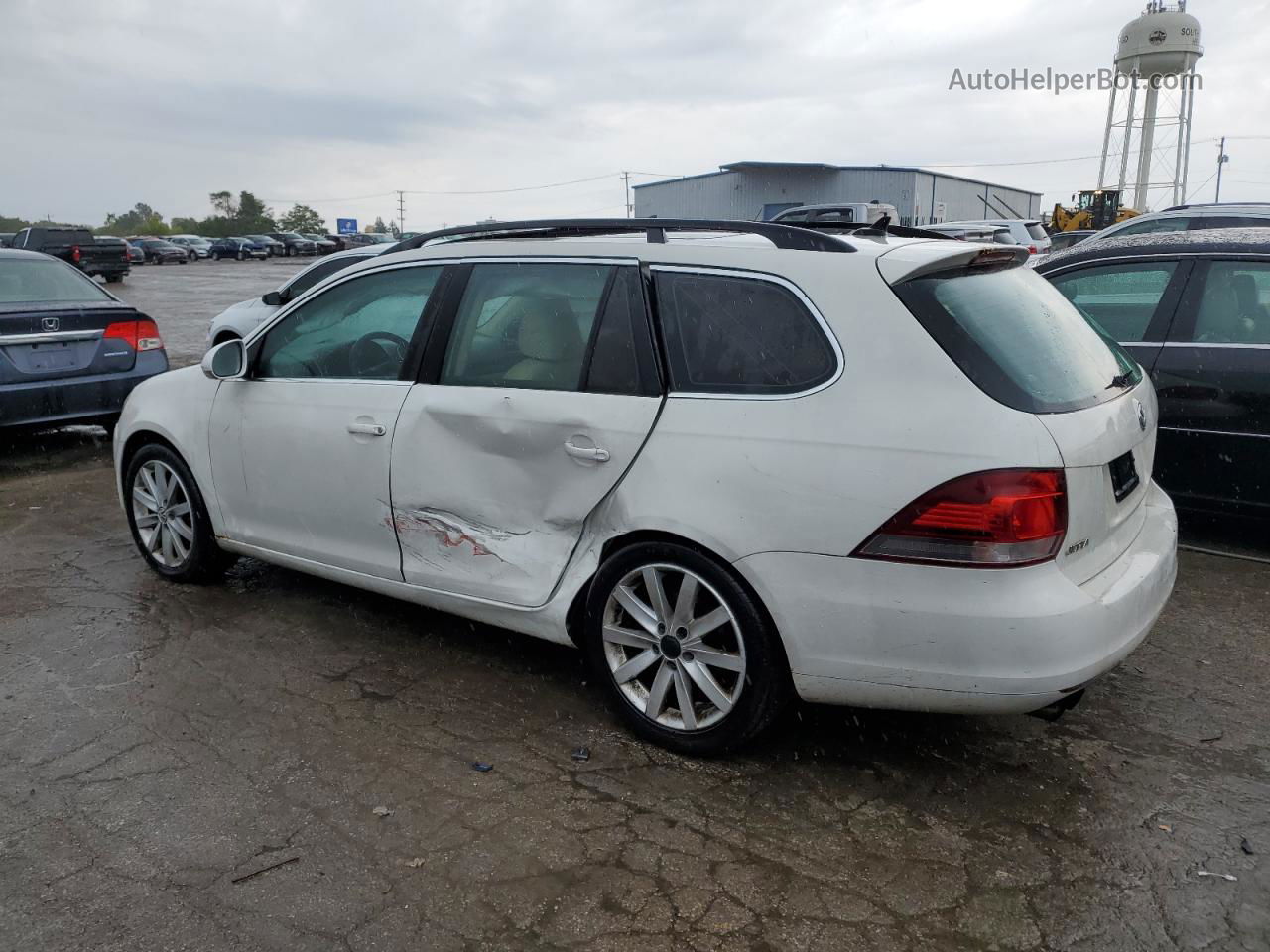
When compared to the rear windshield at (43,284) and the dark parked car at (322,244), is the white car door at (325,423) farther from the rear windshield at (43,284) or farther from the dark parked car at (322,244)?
the dark parked car at (322,244)

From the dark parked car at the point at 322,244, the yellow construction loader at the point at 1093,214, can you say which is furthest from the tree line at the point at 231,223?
the yellow construction loader at the point at 1093,214

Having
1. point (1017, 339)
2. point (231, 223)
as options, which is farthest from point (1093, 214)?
point (231, 223)

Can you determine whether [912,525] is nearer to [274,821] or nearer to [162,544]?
[274,821]

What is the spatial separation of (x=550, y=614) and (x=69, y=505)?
4.50 m

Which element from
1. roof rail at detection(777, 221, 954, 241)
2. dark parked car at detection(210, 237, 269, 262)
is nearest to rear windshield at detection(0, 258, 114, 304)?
roof rail at detection(777, 221, 954, 241)

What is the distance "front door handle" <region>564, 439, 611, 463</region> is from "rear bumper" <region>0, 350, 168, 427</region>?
5608mm

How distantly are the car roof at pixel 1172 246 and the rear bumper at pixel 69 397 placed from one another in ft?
21.6

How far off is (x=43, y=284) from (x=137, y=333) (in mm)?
767

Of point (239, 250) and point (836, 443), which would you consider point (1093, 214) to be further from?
point (239, 250)

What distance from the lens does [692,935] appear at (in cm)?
251

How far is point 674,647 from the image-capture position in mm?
3256

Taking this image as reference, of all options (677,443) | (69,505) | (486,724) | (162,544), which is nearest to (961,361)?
(677,443)

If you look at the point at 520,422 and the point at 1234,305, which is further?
the point at 1234,305

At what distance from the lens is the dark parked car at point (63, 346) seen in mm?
7250
